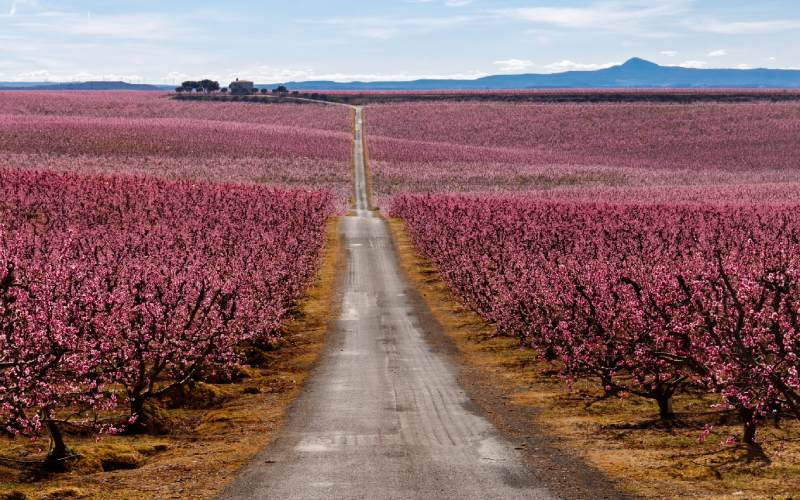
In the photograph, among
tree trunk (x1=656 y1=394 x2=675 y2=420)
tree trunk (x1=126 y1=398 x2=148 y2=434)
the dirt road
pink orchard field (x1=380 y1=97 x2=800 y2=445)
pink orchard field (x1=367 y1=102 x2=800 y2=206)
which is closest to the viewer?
the dirt road

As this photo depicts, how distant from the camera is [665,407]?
2206 centimetres

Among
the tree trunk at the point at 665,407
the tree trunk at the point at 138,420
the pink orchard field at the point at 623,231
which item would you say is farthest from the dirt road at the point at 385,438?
the tree trunk at the point at 665,407

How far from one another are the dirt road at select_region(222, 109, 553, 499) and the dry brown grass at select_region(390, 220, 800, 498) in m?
1.66

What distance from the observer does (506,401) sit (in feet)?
81.5

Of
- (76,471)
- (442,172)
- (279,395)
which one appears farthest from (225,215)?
(442,172)

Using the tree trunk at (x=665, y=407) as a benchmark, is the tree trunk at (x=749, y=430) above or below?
above

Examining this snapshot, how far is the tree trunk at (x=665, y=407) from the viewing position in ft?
71.6

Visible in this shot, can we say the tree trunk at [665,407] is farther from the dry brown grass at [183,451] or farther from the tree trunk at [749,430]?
the dry brown grass at [183,451]

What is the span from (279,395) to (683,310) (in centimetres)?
1125

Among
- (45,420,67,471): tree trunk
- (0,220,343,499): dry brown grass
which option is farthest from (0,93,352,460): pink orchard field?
(0,220,343,499): dry brown grass

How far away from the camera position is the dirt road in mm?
16125

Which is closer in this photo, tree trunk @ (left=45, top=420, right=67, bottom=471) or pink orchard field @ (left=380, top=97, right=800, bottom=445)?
pink orchard field @ (left=380, top=97, right=800, bottom=445)

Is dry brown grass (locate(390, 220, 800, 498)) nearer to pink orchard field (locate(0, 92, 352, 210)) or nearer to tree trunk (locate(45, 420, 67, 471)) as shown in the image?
tree trunk (locate(45, 420, 67, 471))

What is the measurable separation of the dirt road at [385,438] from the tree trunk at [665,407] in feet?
13.1
